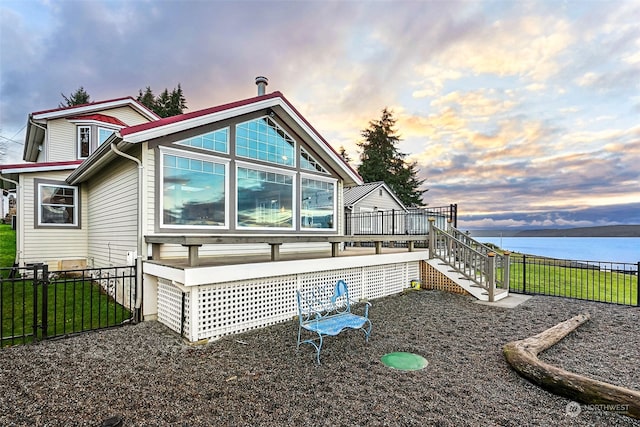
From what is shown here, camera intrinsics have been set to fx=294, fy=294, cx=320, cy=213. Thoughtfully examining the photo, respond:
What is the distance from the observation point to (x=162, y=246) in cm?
621

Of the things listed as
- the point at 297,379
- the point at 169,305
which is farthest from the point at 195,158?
the point at 297,379

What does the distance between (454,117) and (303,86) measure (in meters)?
6.69

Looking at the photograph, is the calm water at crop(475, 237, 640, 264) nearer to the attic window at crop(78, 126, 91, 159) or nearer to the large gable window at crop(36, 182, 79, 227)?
the large gable window at crop(36, 182, 79, 227)

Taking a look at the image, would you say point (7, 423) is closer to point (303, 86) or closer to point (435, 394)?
point (435, 394)

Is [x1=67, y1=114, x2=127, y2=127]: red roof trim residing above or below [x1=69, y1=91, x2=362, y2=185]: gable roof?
above

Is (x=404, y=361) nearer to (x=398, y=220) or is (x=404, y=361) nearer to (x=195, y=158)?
(x=195, y=158)

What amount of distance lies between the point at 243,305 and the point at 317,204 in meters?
4.56

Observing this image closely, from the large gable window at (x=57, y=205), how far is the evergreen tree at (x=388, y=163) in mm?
25613

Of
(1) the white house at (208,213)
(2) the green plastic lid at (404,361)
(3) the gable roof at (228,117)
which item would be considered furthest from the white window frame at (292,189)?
(2) the green plastic lid at (404,361)

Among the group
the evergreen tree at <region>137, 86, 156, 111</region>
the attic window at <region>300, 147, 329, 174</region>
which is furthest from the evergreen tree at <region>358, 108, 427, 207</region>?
the evergreen tree at <region>137, 86, 156, 111</region>

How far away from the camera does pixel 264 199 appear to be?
787 centimetres

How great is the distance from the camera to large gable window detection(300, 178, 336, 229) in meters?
8.88

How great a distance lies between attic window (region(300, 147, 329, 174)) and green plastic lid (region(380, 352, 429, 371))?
19.3 ft

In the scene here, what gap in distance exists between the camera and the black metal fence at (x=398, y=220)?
10.9 metres
